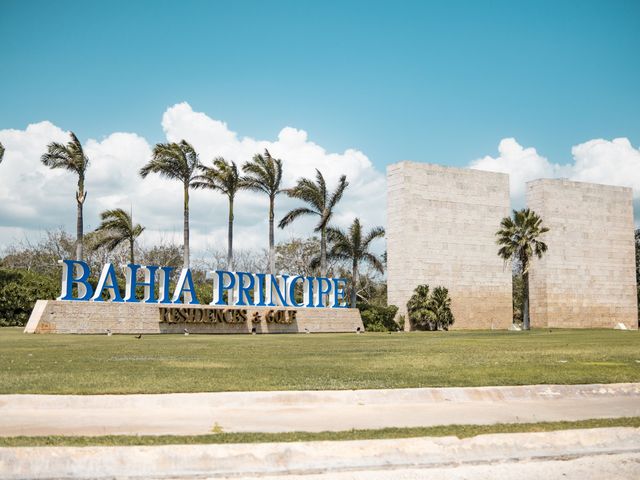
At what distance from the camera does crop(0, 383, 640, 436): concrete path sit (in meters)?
9.05

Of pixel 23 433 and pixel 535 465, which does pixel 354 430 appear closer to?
pixel 535 465

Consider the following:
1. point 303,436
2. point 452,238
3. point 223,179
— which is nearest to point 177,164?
point 223,179

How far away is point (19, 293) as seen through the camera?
4062 cm

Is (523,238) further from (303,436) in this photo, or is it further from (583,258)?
(303,436)

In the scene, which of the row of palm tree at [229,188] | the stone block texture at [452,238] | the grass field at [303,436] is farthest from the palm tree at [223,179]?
the grass field at [303,436]

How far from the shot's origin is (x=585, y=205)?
6072 cm

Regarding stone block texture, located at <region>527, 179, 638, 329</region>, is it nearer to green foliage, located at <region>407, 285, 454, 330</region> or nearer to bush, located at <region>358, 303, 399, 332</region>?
green foliage, located at <region>407, 285, 454, 330</region>

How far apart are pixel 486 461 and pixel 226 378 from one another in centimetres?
623

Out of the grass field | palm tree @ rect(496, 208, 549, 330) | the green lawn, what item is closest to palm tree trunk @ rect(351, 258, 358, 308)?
palm tree @ rect(496, 208, 549, 330)

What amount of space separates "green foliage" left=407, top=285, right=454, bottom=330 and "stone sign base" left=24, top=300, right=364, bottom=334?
15.8ft

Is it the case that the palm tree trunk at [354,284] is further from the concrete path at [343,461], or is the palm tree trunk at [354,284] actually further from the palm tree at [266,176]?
the concrete path at [343,461]

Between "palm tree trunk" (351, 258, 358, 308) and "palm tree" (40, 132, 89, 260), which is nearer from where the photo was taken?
"palm tree" (40, 132, 89, 260)

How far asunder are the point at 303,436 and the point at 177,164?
124ft

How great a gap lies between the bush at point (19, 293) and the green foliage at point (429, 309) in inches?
913
